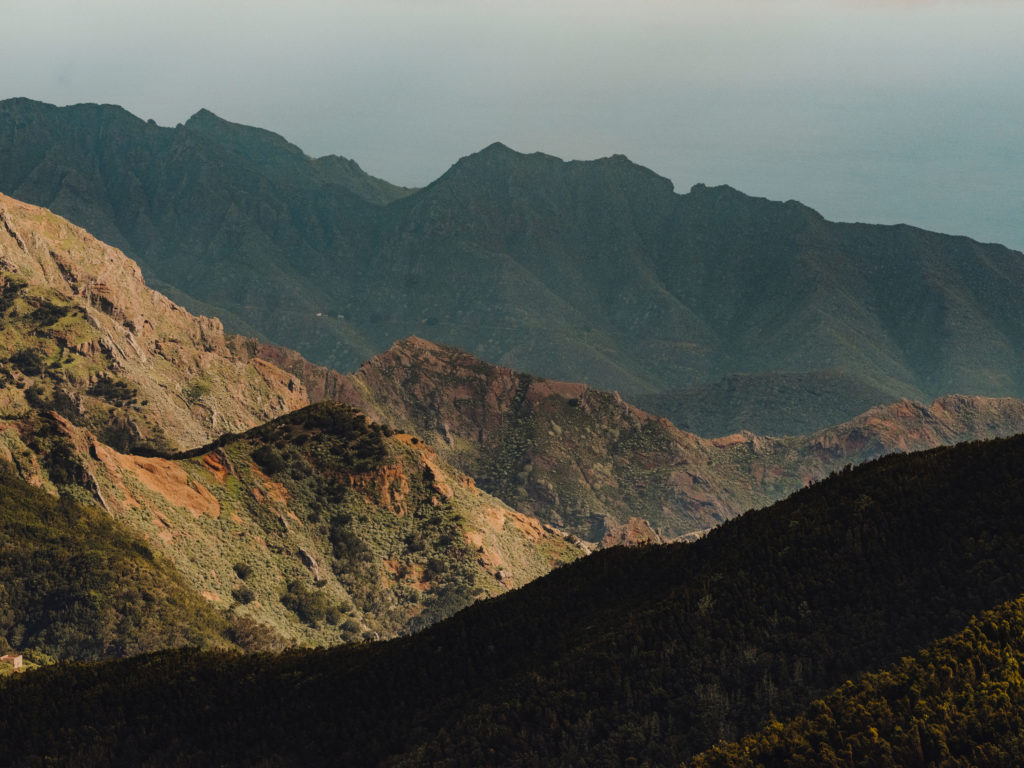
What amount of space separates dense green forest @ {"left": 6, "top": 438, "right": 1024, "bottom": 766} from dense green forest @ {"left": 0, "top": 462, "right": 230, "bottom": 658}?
167 ft

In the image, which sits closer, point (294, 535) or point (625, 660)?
point (625, 660)

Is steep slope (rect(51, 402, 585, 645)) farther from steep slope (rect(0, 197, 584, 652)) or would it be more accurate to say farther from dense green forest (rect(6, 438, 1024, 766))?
dense green forest (rect(6, 438, 1024, 766))

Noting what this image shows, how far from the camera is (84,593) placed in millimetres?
142875

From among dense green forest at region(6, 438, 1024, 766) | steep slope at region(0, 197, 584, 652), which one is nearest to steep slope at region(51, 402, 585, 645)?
steep slope at region(0, 197, 584, 652)

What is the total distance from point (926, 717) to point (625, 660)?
22736 mm

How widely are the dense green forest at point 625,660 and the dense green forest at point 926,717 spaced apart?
6.43 m

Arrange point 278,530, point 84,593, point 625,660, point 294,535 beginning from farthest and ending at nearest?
1. point 294,535
2. point 278,530
3. point 84,593
4. point 625,660

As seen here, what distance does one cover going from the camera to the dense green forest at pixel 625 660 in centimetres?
6762

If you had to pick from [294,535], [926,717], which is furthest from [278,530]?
[926,717]

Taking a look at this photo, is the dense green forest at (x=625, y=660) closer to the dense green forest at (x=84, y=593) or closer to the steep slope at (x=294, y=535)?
the dense green forest at (x=84, y=593)

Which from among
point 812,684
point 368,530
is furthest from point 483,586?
point 812,684

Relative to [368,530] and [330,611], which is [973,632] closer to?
[330,611]

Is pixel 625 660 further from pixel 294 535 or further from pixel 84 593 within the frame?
pixel 294 535

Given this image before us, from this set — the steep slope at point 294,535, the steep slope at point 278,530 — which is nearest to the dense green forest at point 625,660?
the steep slope at point 278,530
